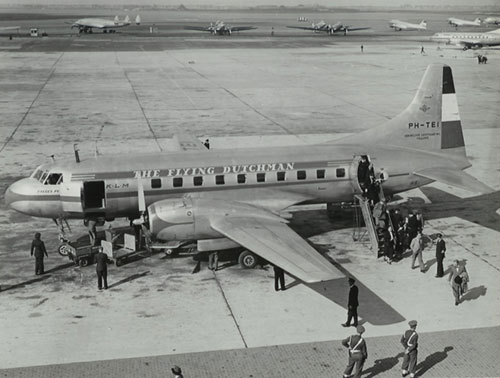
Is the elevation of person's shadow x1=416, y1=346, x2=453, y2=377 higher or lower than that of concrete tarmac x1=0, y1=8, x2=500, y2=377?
lower

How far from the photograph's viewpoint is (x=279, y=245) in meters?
17.4

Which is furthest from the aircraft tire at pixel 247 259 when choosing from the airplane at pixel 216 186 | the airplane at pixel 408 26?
→ the airplane at pixel 408 26

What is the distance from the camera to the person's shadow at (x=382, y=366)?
45.5 ft

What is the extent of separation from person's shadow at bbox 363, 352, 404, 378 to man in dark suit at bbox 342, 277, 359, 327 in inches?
63.4

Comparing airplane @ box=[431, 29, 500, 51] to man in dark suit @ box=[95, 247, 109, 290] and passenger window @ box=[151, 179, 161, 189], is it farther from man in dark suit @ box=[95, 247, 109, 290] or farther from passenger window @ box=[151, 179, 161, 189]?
man in dark suit @ box=[95, 247, 109, 290]

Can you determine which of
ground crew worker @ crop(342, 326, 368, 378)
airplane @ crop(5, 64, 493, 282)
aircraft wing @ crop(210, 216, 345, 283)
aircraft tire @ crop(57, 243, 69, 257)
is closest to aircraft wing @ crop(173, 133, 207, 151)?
airplane @ crop(5, 64, 493, 282)

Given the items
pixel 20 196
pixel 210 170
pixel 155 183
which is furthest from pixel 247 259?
pixel 20 196

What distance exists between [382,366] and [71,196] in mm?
12176

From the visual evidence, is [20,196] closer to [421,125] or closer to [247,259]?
[247,259]

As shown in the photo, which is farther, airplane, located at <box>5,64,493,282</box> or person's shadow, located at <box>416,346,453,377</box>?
airplane, located at <box>5,64,493,282</box>

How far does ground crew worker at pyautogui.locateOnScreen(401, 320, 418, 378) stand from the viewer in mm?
13320

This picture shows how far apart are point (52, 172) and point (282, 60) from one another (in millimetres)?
66060

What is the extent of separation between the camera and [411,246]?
21469mm

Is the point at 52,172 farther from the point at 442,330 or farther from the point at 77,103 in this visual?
the point at 77,103
